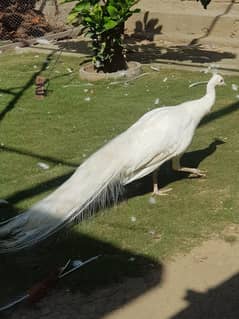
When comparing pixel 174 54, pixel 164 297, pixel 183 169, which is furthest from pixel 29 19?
pixel 164 297

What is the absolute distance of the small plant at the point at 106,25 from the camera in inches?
334

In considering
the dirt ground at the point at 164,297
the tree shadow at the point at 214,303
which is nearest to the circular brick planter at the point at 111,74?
the dirt ground at the point at 164,297

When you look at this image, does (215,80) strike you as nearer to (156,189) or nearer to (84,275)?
(156,189)

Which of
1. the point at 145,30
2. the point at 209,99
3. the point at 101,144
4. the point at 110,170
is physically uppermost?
the point at 209,99

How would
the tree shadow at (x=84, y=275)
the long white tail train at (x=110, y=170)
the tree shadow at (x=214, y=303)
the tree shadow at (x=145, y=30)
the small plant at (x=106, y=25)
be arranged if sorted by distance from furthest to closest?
the tree shadow at (x=145, y=30)
the small plant at (x=106, y=25)
the long white tail train at (x=110, y=170)
the tree shadow at (x=84, y=275)
the tree shadow at (x=214, y=303)

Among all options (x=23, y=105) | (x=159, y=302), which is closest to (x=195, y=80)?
(x=23, y=105)

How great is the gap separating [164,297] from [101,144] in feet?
9.25

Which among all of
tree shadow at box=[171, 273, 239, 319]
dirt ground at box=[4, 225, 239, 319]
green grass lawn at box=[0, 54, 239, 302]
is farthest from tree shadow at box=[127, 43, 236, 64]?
tree shadow at box=[171, 273, 239, 319]

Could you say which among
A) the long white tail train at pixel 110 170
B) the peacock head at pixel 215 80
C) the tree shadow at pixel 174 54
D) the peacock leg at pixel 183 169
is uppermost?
the peacock head at pixel 215 80

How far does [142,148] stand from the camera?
456 centimetres

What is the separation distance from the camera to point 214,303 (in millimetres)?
3562

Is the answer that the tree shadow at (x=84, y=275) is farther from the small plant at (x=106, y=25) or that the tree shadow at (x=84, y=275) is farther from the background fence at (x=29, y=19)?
the background fence at (x=29, y=19)

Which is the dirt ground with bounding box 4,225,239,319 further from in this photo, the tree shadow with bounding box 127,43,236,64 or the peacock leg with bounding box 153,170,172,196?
the tree shadow with bounding box 127,43,236,64

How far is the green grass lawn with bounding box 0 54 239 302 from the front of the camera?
13.9ft
